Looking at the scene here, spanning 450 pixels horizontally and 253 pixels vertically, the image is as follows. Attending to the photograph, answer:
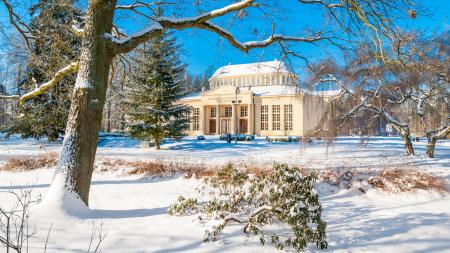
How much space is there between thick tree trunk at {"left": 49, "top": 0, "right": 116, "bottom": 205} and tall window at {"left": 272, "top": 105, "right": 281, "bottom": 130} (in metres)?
46.3

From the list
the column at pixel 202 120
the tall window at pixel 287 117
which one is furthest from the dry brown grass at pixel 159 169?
the column at pixel 202 120

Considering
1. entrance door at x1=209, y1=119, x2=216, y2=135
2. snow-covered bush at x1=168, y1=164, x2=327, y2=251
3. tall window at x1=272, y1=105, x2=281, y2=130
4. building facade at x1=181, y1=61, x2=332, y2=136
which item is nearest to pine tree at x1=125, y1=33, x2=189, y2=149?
snow-covered bush at x1=168, y1=164, x2=327, y2=251

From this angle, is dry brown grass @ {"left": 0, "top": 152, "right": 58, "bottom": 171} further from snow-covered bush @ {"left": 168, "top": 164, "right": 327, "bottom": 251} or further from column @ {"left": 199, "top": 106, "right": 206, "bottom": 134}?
column @ {"left": 199, "top": 106, "right": 206, "bottom": 134}

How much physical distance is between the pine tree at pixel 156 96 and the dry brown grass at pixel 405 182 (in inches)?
692

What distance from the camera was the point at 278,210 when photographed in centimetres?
432

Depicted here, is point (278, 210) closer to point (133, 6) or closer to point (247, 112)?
point (133, 6)

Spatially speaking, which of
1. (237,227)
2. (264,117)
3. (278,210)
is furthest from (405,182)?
(264,117)

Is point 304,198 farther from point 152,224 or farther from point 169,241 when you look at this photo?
point 152,224

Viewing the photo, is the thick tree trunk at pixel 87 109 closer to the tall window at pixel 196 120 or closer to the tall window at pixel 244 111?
the tall window at pixel 244 111

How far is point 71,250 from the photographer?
368 cm

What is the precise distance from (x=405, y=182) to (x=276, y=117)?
143ft

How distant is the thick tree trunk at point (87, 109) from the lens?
16.2 ft

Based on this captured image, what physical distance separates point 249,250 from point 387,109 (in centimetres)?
1516

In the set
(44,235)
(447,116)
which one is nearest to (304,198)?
(44,235)
